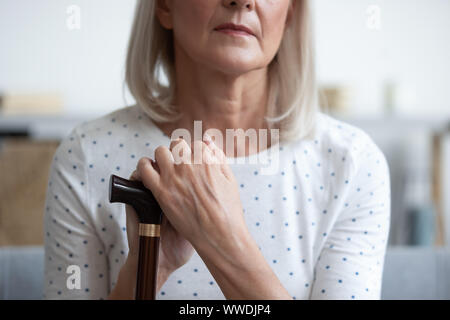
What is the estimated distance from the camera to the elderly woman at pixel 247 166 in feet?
1.77

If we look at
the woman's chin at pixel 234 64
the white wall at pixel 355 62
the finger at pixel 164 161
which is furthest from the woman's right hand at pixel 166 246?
the white wall at pixel 355 62

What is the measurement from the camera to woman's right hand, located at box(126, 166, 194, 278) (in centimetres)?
39

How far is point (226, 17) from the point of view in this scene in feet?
1.50

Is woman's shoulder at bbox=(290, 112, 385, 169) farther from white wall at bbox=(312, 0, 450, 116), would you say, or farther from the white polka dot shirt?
white wall at bbox=(312, 0, 450, 116)

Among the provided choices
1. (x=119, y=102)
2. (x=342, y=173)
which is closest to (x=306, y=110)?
(x=342, y=173)

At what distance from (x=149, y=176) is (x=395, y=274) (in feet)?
1.39

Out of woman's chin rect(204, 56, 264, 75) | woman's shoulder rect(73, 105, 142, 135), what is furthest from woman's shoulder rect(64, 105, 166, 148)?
woman's chin rect(204, 56, 264, 75)

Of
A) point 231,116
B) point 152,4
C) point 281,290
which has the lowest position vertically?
point 281,290

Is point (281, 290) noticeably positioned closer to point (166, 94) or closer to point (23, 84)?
point (166, 94)

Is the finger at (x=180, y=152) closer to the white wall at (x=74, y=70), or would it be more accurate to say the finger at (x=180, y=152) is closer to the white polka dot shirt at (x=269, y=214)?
the white polka dot shirt at (x=269, y=214)

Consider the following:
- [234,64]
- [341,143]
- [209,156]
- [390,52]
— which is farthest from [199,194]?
[390,52]

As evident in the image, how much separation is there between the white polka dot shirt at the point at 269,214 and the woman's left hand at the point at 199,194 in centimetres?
16

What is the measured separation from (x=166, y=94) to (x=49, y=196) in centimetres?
16

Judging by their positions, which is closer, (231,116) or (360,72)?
(231,116)
